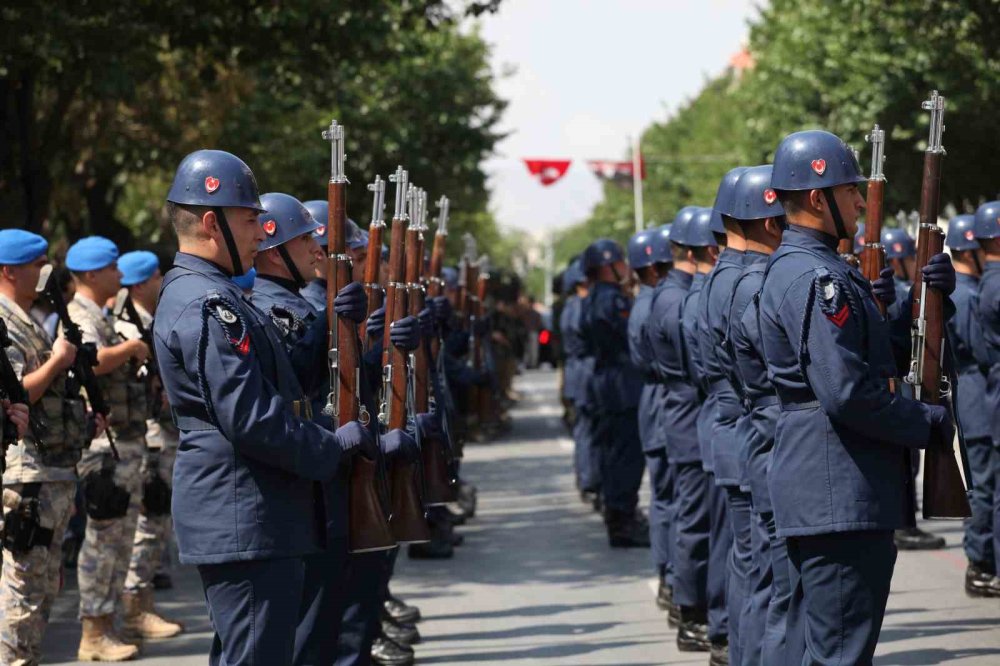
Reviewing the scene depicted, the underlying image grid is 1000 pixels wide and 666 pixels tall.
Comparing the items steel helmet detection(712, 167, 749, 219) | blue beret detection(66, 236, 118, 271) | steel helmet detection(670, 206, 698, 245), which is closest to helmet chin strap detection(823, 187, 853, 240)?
steel helmet detection(712, 167, 749, 219)

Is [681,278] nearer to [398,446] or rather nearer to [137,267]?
[137,267]

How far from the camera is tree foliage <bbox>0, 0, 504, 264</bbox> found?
Answer: 14844mm

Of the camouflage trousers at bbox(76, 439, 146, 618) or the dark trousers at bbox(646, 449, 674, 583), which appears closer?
the camouflage trousers at bbox(76, 439, 146, 618)

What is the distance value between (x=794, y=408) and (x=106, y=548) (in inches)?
187

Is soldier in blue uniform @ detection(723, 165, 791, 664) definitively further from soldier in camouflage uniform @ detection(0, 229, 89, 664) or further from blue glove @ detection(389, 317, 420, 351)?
soldier in camouflage uniform @ detection(0, 229, 89, 664)

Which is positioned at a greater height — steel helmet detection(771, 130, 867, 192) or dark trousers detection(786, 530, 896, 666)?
steel helmet detection(771, 130, 867, 192)

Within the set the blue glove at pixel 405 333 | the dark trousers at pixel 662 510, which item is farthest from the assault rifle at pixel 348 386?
the dark trousers at pixel 662 510

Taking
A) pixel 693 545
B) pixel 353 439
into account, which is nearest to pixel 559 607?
pixel 693 545

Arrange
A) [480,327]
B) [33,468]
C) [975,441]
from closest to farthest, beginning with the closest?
1. [33,468]
2. [975,441]
3. [480,327]

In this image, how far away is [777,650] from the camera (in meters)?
6.73

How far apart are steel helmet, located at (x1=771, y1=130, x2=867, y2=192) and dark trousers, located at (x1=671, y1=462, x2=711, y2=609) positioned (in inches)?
142

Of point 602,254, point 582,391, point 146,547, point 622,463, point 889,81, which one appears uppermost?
point 889,81

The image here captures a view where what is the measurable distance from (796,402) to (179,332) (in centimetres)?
211

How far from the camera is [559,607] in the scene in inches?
430
